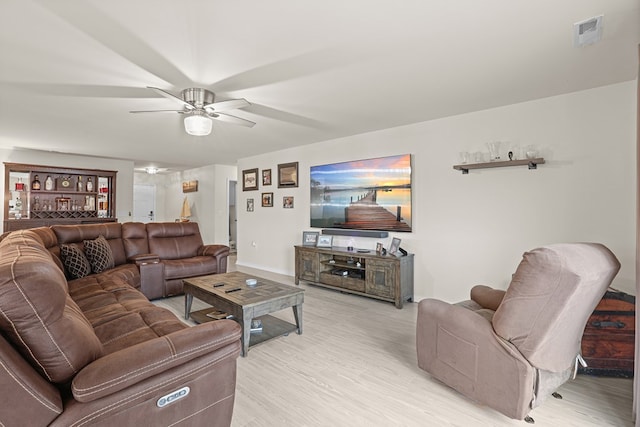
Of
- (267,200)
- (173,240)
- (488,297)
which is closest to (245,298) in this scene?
(488,297)

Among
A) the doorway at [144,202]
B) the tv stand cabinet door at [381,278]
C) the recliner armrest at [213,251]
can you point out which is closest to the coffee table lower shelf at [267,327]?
the recliner armrest at [213,251]

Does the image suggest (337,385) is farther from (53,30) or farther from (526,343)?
(53,30)

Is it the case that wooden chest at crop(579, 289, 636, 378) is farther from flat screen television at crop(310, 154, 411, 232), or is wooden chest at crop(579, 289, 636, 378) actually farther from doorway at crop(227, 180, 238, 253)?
doorway at crop(227, 180, 238, 253)

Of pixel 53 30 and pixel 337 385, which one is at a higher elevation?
pixel 53 30

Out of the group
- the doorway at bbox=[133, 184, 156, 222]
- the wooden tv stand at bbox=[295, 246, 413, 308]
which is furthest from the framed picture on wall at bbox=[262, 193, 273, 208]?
the doorway at bbox=[133, 184, 156, 222]

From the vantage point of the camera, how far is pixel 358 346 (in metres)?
2.80

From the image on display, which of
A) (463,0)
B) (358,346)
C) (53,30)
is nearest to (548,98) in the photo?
(463,0)

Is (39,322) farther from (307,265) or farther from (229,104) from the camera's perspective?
(307,265)

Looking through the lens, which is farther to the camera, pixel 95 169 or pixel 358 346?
pixel 95 169

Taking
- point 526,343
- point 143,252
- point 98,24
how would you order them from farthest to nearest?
point 143,252, point 98,24, point 526,343

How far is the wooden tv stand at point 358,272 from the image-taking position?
390 centimetres

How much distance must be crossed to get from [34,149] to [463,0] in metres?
7.56

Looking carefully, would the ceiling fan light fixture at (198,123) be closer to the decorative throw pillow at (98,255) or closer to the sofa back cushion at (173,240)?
the decorative throw pillow at (98,255)

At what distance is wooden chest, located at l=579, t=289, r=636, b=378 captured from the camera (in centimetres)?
227
